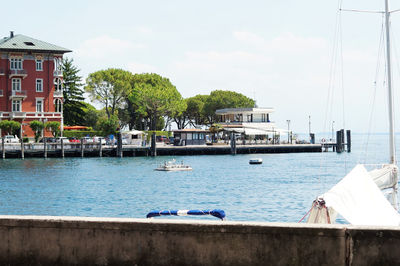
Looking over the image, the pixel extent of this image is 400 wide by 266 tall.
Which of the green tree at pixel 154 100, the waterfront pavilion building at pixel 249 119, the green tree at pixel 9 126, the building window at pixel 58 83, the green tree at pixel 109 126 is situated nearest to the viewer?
the green tree at pixel 9 126

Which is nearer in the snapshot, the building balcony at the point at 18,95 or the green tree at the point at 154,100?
the building balcony at the point at 18,95

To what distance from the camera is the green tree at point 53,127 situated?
96875 mm

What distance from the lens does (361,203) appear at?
615 inches

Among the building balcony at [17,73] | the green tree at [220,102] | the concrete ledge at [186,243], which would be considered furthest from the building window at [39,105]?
the concrete ledge at [186,243]

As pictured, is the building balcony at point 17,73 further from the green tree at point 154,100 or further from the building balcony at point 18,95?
the green tree at point 154,100

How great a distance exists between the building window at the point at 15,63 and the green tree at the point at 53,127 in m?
11.0

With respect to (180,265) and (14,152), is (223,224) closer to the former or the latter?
(180,265)

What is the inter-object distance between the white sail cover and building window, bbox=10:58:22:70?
3547 inches

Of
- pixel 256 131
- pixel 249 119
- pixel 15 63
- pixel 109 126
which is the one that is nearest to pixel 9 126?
pixel 15 63

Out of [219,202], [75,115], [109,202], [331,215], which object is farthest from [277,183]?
[75,115]

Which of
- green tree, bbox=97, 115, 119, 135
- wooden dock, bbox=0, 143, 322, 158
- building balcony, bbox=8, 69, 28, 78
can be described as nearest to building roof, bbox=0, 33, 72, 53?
building balcony, bbox=8, 69, 28, 78

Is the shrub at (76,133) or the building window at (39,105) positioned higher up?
the building window at (39,105)

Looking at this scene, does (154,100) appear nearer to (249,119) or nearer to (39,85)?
(249,119)

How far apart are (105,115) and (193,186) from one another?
84.4 metres
